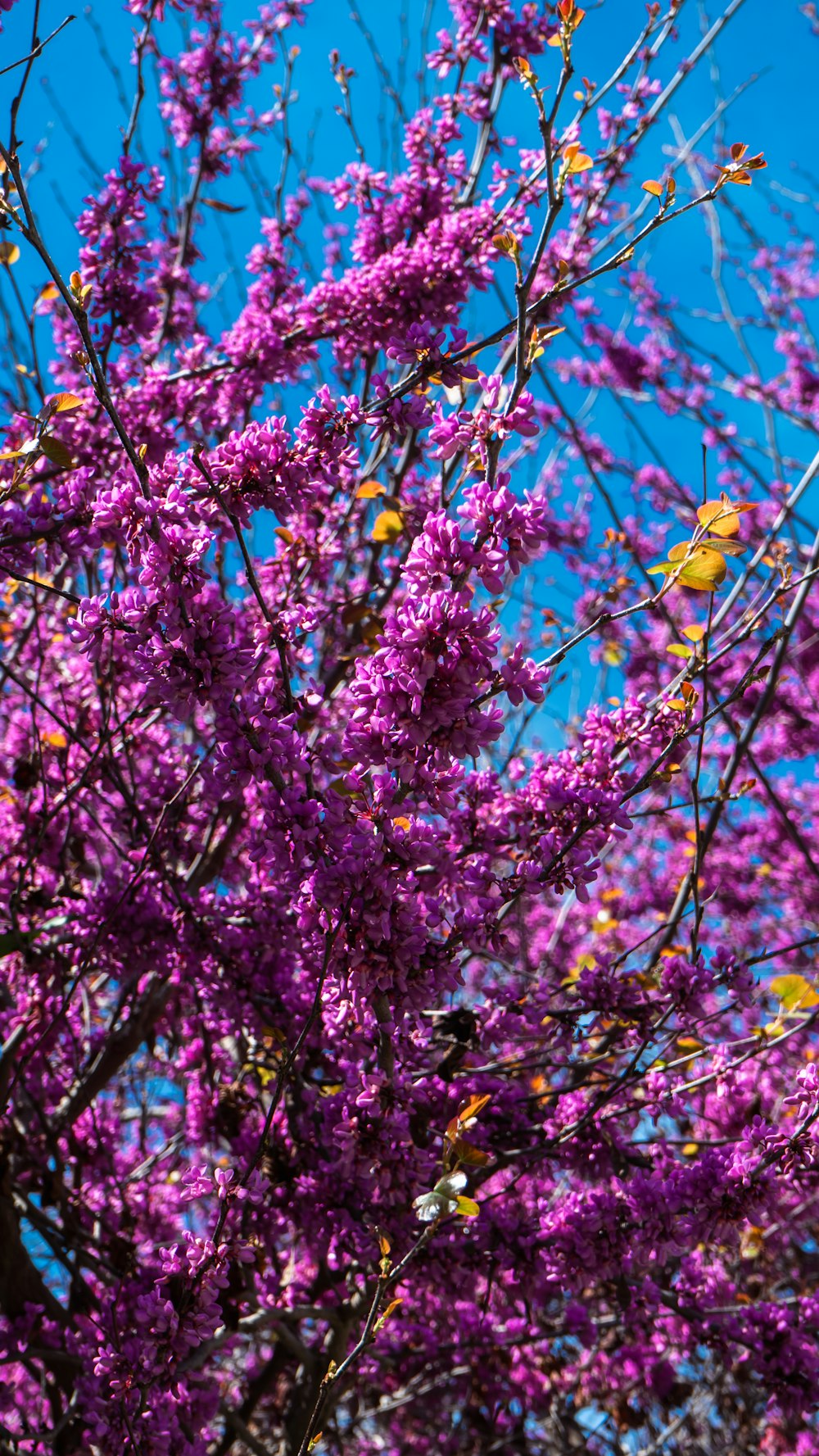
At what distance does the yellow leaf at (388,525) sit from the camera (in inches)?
116

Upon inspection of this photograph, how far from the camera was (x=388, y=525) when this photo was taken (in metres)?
2.99

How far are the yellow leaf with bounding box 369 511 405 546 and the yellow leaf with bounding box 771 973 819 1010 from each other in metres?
1.72

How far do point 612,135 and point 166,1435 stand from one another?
509cm

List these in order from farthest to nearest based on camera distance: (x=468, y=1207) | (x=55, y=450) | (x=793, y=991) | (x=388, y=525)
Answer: (x=388, y=525)
(x=793, y=991)
(x=55, y=450)
(x=468, y=1207)

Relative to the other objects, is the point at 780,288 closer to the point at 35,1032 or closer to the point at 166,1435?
the point at 35,1032

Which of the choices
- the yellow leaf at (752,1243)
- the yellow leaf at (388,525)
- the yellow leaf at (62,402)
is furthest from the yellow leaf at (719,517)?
the yellow leaf at (752,1243)

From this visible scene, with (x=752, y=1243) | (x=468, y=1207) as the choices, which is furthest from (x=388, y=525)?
(x=752, y=1243)

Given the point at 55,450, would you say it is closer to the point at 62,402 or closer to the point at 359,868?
the point at 62,402

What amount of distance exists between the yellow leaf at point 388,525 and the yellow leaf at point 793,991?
1.72 meters

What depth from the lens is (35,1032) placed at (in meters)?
3.38

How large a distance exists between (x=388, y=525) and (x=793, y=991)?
180 centimetres

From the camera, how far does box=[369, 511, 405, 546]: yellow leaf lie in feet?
9.67

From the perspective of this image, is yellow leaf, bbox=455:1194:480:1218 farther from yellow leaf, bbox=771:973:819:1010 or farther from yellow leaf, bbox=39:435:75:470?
yellow leaf, bbox=39:435:75:470

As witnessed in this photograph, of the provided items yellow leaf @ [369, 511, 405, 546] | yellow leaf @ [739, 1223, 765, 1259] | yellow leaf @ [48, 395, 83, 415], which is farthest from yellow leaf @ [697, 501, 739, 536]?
yellow leaf @ [739, 1223, 765, 1259]
